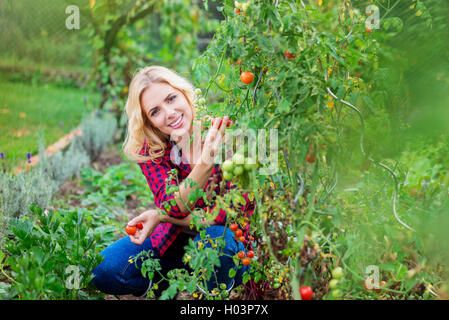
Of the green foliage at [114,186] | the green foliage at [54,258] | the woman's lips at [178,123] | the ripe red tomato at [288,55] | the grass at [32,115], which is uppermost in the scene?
the ripe red tomato at [288,55]

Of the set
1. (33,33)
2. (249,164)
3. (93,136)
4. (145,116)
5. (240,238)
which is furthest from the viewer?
(33,33)

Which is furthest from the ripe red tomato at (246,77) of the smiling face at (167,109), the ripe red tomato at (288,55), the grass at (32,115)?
the grass at (32,115)

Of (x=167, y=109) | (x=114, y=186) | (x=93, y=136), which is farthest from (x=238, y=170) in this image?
(x=93, y=136)

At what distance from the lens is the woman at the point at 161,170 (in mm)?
1618

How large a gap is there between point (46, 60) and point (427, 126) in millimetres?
5476

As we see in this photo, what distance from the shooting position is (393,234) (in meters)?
1.24

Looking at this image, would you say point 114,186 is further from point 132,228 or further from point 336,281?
point 336,281

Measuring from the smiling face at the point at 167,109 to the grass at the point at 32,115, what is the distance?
131 centimetres

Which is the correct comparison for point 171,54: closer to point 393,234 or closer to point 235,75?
point 235,75

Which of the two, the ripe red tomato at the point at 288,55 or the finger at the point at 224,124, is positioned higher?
the ripe red tomato at the point at 288,55

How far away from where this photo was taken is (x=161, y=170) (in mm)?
1729

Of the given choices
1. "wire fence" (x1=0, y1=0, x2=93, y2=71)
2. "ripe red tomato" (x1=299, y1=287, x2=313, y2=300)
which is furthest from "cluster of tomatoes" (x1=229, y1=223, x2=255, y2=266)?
"wire fence" (x1=0, y1=0, x2=93, y2=71)

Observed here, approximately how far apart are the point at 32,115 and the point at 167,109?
9.96 feet

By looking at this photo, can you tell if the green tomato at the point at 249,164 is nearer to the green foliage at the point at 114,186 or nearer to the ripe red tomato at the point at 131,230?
the ripe red tomato at the point at 131,230
